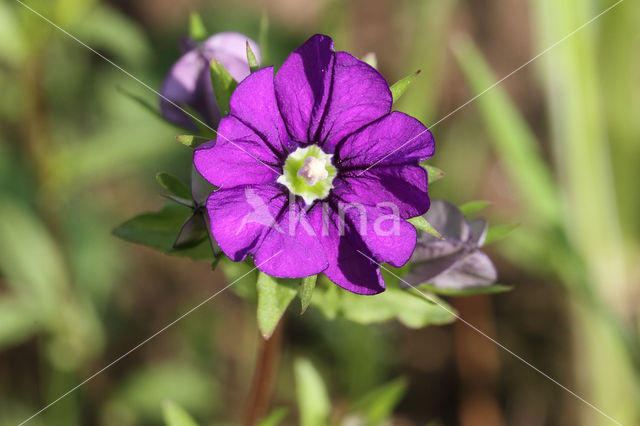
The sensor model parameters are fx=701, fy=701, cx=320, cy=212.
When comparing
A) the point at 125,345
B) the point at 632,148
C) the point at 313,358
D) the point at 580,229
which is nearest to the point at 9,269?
the point at 125,345

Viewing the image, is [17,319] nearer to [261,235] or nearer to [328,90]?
[261,235]

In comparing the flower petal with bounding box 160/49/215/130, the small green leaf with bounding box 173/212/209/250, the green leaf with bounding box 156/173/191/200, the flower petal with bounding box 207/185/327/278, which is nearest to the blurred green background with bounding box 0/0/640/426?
the flower petal with bounding box 160/49/215/130

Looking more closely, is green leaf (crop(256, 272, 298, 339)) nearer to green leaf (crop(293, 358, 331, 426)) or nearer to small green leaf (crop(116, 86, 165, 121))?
small green leaf (crop(116, 86, 165, 121))

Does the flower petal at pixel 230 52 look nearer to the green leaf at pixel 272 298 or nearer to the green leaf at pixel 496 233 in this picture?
the green leaf at pixel 272 298

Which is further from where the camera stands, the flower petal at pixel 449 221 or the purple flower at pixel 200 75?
the purple flower at pixel 200 75

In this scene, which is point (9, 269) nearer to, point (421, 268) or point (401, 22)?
point (421, 268)

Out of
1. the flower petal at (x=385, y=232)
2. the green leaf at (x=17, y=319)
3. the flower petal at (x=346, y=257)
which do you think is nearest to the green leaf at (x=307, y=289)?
the flower petal at (x=346, y=257)

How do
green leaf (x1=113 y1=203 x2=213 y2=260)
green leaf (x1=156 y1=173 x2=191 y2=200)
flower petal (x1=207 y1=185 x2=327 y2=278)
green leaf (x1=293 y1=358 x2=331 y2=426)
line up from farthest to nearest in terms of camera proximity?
1. green leaf (x1=293 y1=358 x2=331 y2=426)
2. green leaf (x1=113 y1=203 x2=213 y2=260)
3. green leaf (x1=156 y1=173 x2=191 y2=200)
4. flower petal (x1=207 y1=185 x2=327 y2=278)
